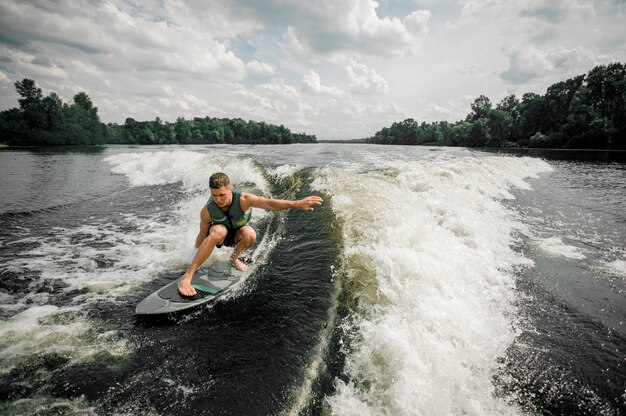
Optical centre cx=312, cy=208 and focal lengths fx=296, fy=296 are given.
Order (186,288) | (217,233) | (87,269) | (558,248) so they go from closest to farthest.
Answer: (186,288), (217,233), (87,269), (558,248)

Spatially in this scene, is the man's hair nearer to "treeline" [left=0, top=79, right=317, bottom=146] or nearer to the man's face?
the man's face

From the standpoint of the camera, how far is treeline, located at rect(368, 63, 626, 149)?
185ft

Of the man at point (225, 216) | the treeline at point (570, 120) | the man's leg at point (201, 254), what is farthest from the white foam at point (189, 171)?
the treeline at point (570, 120)

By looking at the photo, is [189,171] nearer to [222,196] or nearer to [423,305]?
[222,196]

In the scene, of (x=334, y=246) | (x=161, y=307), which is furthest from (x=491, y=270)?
(x=161, y=307)

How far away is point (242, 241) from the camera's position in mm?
5727

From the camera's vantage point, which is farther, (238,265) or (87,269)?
(87,269)

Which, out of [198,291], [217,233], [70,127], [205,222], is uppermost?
[70,127]

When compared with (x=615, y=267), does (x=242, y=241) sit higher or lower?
higher

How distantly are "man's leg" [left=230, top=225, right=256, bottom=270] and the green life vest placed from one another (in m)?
0.16

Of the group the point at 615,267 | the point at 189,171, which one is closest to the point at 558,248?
the point at 615,267

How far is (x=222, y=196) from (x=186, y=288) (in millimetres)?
1598

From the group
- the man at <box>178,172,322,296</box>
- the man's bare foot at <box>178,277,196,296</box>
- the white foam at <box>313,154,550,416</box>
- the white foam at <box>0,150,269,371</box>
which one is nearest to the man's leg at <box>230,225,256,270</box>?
the man at <box>178,172,322,296</box>

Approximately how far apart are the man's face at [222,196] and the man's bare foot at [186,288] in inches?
54.0
